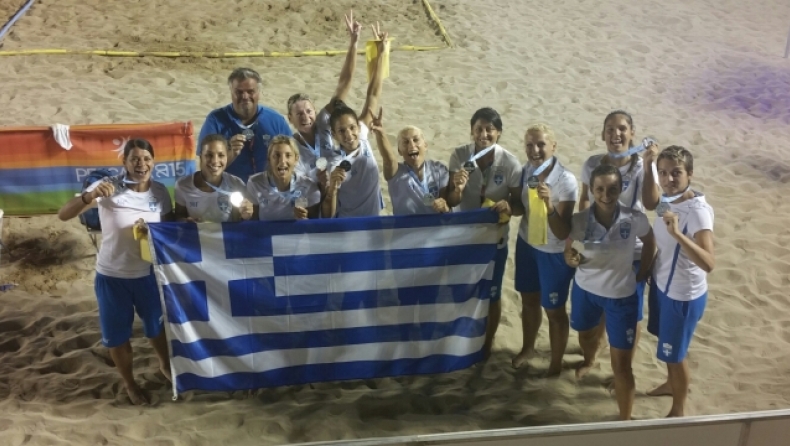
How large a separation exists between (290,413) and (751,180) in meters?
5.49

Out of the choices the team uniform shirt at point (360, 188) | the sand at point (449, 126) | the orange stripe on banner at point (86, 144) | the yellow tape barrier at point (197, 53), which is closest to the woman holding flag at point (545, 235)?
the sand at point (449, 126)

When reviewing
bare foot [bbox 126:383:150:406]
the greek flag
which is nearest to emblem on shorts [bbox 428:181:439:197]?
the greek flag

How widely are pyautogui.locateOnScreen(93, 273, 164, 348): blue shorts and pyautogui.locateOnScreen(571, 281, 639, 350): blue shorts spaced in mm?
2520

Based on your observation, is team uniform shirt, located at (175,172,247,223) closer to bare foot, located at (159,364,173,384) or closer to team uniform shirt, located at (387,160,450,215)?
team uniform shirt, located at (387,160,450,215)

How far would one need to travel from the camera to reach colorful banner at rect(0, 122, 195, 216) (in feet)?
19.7

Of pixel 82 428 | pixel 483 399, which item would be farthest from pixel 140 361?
pixel 483 399

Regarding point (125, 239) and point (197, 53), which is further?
point (197, 53)

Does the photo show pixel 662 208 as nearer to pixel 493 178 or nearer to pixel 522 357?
pixel 493 178

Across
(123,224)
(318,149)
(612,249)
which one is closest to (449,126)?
(318,149)

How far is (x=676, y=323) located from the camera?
13.1ft

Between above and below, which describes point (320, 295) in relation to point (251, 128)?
below

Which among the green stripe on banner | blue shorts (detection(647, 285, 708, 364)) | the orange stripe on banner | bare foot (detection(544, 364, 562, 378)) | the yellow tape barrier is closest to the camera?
blue shorts (detection(647, 285, 708, 364))

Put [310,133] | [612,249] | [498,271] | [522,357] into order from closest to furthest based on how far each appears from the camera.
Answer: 1. [612,249]
2. [498,271]
3. [310,133]
4. [522,357]

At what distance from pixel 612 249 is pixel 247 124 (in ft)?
8.44
